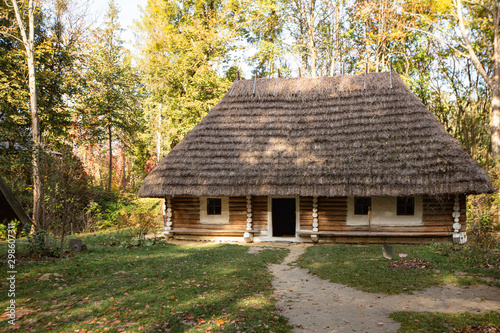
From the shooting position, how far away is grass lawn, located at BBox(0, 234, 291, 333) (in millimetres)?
5039

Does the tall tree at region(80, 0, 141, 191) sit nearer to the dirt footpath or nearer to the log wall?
the log wall

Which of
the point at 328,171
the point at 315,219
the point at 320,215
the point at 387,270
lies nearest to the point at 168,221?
the point at 315,219

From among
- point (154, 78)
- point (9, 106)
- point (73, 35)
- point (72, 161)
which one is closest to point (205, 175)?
point (72, 161)

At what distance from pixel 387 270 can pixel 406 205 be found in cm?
539

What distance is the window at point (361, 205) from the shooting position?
13086 mm

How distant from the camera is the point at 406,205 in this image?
42.2 feet

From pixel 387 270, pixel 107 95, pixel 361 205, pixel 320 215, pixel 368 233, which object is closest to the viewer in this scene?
pixel 387 270

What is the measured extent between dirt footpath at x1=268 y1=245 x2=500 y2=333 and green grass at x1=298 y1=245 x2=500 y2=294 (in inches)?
15.5

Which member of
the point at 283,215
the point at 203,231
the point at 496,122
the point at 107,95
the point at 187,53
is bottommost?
the point at 203,231

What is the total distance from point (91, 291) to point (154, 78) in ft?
67.1

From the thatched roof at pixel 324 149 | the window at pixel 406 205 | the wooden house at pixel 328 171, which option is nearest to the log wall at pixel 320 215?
the wooden house at pixel 328 171

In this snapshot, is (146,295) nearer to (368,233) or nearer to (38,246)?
(38,246)

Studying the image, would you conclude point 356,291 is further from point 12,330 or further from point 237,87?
point 237,87

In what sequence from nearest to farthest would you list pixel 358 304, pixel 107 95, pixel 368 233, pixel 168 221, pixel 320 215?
pixel 358 304
pixel 368 233
pixel 320 215
pixel 168 221
pixel 107 95
